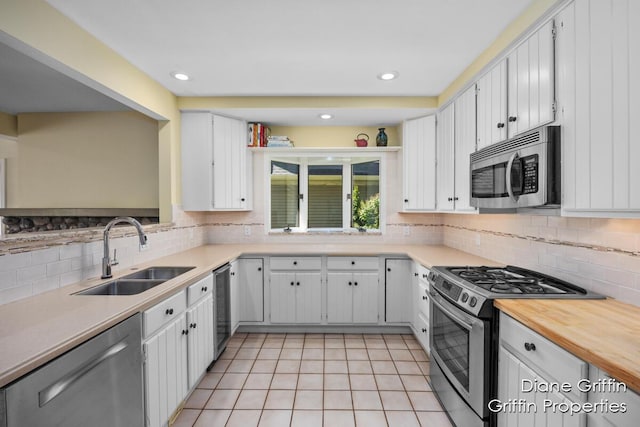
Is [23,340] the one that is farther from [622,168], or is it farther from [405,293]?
[405,293]

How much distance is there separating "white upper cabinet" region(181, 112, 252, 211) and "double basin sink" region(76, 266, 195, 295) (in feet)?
3.35

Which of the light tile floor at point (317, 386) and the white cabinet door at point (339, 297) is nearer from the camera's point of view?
the light tile floor at point (317, 386)

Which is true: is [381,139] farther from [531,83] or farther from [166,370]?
[166,370]

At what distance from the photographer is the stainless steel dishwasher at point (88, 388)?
3.21 feet

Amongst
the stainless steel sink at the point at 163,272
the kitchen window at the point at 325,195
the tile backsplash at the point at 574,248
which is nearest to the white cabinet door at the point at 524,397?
the tile backsplash at the point at 574,248

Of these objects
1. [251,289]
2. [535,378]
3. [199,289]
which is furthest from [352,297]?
[535,378]

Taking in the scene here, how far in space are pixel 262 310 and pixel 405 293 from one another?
1520mm

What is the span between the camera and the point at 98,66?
2072 millimetres

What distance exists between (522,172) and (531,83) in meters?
0.52

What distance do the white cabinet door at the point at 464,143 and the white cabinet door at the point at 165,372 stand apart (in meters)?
2.25

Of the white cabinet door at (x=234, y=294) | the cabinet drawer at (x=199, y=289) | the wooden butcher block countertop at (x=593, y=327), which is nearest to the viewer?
the wooden butcher block countertop at (x=593, y=327)

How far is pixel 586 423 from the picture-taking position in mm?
1050

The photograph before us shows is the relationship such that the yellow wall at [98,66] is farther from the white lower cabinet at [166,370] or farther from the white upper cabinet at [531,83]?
the white upper cabinet at [531,83]

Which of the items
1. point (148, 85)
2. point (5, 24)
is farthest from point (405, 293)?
point (5, 24)
